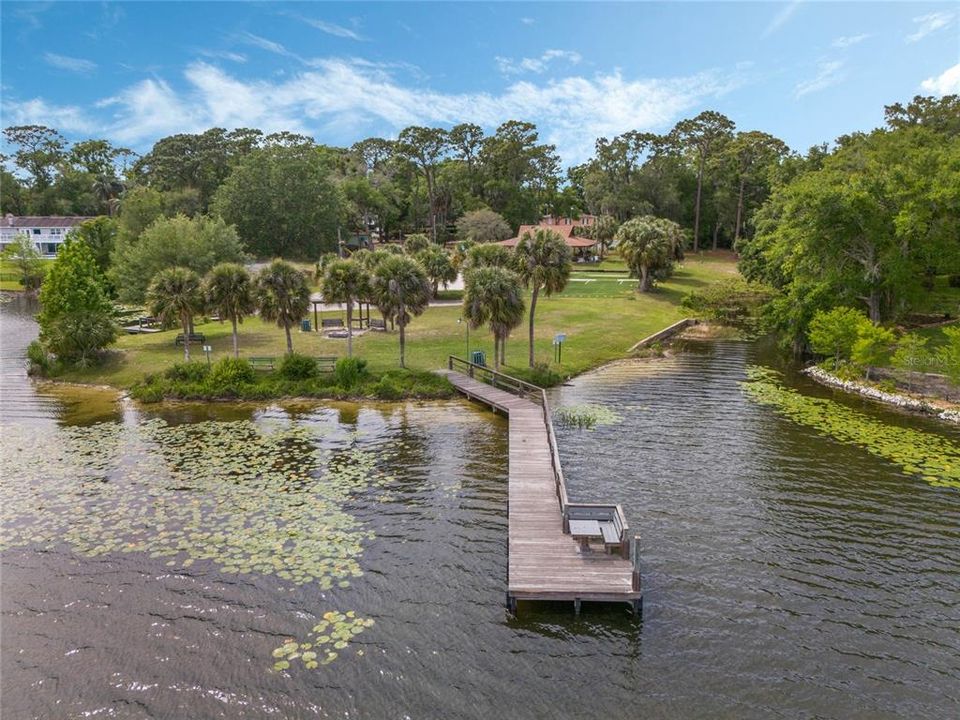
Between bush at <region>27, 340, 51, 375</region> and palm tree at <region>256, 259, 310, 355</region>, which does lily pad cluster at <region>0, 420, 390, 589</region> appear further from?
bush at <region>27, 340, 51, 375</region>

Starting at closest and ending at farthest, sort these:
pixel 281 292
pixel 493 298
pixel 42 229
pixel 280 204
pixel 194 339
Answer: pixel 493 298 → pixel 281 292 → pixel 194 339 → pixel 280 204 → pixel 42 229

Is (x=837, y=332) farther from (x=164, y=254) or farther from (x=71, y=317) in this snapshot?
(x=164, y=254)

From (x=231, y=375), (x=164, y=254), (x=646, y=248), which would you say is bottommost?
(x=231, y=375)

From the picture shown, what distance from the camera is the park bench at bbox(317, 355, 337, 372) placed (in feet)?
118

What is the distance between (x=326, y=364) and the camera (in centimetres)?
3678

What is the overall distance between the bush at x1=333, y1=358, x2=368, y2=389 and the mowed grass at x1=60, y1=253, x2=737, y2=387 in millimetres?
1964

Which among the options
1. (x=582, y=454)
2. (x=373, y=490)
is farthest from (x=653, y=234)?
(x=373, y=490)

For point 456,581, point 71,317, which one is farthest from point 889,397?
point 71,317

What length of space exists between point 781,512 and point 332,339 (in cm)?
3353

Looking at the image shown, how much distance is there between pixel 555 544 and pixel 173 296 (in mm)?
29864

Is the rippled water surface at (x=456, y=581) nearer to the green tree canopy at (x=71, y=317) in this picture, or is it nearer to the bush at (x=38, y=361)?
the green tree canopy at (x=71, y=317)

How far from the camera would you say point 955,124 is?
195 feet

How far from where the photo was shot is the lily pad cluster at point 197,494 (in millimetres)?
17844

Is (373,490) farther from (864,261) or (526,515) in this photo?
(864,261)
